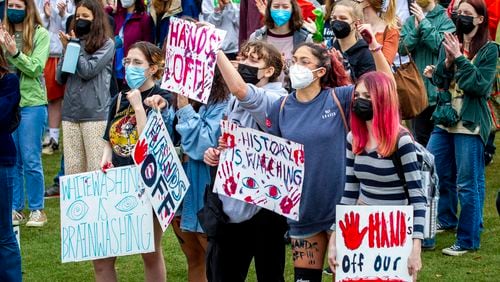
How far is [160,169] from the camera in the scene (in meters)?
7.52

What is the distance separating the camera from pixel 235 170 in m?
7.07

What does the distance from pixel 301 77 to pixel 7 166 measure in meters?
2.30

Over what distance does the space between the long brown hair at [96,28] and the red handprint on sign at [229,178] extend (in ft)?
11.6

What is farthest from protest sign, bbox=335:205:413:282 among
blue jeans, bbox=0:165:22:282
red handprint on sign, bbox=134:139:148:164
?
blue jeans, bbox=0:165:22:282

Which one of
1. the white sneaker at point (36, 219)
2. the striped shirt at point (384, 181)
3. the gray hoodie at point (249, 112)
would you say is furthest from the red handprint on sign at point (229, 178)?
the white sneaker at point (36, 219)

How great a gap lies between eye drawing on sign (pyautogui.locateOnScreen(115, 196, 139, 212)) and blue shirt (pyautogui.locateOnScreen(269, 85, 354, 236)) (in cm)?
139

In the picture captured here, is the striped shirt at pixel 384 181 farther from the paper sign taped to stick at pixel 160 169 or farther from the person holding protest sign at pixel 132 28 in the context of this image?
the person holding protest sign at pixel 132 28

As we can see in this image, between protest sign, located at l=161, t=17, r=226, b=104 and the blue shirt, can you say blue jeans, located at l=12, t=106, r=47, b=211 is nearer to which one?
protest sign, located at l=161, t=17, r=226, b=104

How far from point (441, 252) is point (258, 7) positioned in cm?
309

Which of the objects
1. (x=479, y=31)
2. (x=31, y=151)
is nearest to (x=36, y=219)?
(x=31, y=151)

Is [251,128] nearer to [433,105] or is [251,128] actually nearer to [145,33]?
[433,105]

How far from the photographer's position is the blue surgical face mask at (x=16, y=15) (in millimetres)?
10445

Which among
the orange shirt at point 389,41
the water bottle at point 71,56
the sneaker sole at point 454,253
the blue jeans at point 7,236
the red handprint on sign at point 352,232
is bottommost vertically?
the sneaker sole at point 454,253

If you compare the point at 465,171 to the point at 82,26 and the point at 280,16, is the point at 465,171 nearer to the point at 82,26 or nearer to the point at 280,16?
the point at 280,16
